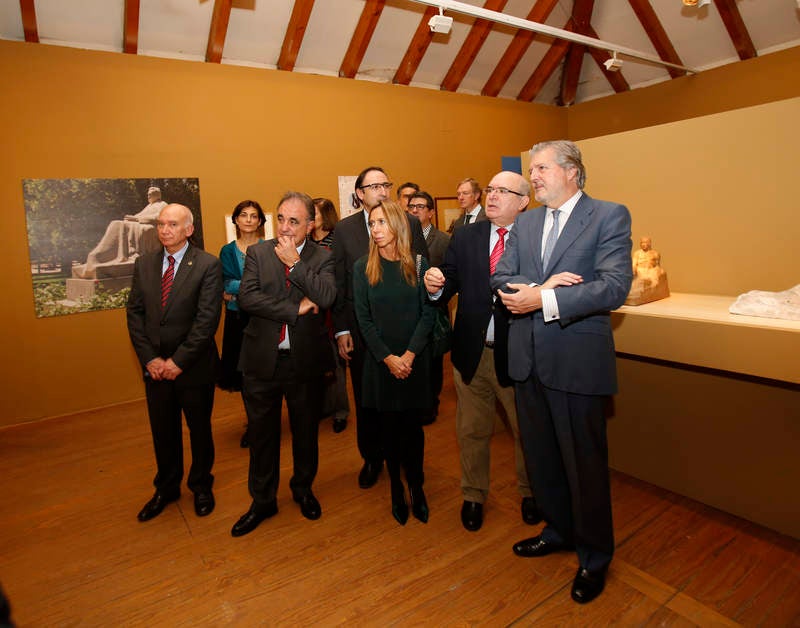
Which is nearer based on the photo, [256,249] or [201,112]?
[256,249]

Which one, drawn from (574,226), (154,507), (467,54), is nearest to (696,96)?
(467,54)

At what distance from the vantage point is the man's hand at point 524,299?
6.73 feet

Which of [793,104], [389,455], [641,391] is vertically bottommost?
[389,455]

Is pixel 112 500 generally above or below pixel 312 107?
below

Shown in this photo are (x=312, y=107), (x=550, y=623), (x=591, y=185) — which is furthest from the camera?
(x=312, y=107)

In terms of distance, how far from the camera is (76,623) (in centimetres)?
226

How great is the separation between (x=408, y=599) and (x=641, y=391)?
6.26 feet

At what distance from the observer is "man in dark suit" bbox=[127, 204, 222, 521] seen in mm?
2883

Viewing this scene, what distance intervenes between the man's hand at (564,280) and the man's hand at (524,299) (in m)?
0.05

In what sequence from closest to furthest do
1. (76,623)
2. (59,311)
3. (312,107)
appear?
(76,623), (59,311), (312,107)

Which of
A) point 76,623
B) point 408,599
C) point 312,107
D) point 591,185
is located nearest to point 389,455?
point 408,599

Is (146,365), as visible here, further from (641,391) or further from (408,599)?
(641,391)

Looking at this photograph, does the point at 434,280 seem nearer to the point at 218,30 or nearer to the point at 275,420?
the point at 275,420

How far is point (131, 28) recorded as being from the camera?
197 inches
